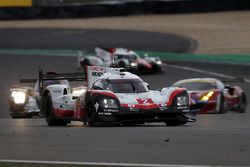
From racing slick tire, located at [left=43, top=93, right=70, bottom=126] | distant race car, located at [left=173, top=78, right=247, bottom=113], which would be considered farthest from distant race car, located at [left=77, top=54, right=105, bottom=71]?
racing slick tire, located at [left=43, top=93, right=70, bottom=126]

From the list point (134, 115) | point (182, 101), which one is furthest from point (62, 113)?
point (182, 101)

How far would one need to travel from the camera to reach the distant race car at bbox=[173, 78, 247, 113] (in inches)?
896

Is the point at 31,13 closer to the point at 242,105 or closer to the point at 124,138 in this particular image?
the point at 242,105

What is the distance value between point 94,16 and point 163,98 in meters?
35.8

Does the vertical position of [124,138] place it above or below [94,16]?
below

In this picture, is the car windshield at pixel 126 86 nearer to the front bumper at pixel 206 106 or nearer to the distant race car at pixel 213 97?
the distant race car at pixel 213 97

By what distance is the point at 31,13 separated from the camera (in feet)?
160

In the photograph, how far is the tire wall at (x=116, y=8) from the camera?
4853 centimetres

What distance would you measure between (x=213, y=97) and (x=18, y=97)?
5.30m

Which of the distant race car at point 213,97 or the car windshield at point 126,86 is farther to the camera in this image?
the distant race car at point 213,97

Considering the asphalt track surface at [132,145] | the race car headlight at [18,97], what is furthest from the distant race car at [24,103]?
the asphalt track surface at [132,145]

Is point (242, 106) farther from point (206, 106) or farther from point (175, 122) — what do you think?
point (175, 122)

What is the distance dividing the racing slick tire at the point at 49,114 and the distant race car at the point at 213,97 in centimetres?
526

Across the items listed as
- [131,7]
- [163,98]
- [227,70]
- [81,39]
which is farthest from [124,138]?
[131,7]
